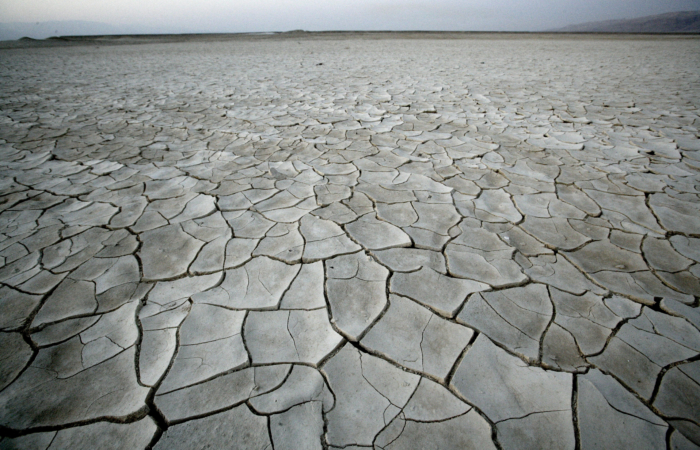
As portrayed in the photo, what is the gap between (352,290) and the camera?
1.33m

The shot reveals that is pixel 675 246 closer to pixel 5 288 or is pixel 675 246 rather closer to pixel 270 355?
pixel 270 355

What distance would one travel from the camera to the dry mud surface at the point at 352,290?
3.00 feet

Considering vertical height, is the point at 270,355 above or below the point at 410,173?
below

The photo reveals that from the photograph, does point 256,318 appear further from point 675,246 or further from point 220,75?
point 220,75

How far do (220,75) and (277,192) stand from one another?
5.76 meters

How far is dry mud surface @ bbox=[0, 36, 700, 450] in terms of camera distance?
0.91 meters

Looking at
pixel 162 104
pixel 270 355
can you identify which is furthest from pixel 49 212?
pixel 162 104

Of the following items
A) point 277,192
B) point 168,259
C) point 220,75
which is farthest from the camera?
point 220,75

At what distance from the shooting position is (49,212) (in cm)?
188

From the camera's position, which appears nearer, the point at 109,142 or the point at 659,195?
the point at 659,195

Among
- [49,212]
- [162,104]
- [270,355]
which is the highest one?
[162,104]

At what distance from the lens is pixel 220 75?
6.59 meters

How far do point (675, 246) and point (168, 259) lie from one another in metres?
2.43

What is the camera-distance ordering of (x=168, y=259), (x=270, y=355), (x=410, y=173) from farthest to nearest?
(x=410, y=173)
(x=168, y=259)
(x=270, y=355)
